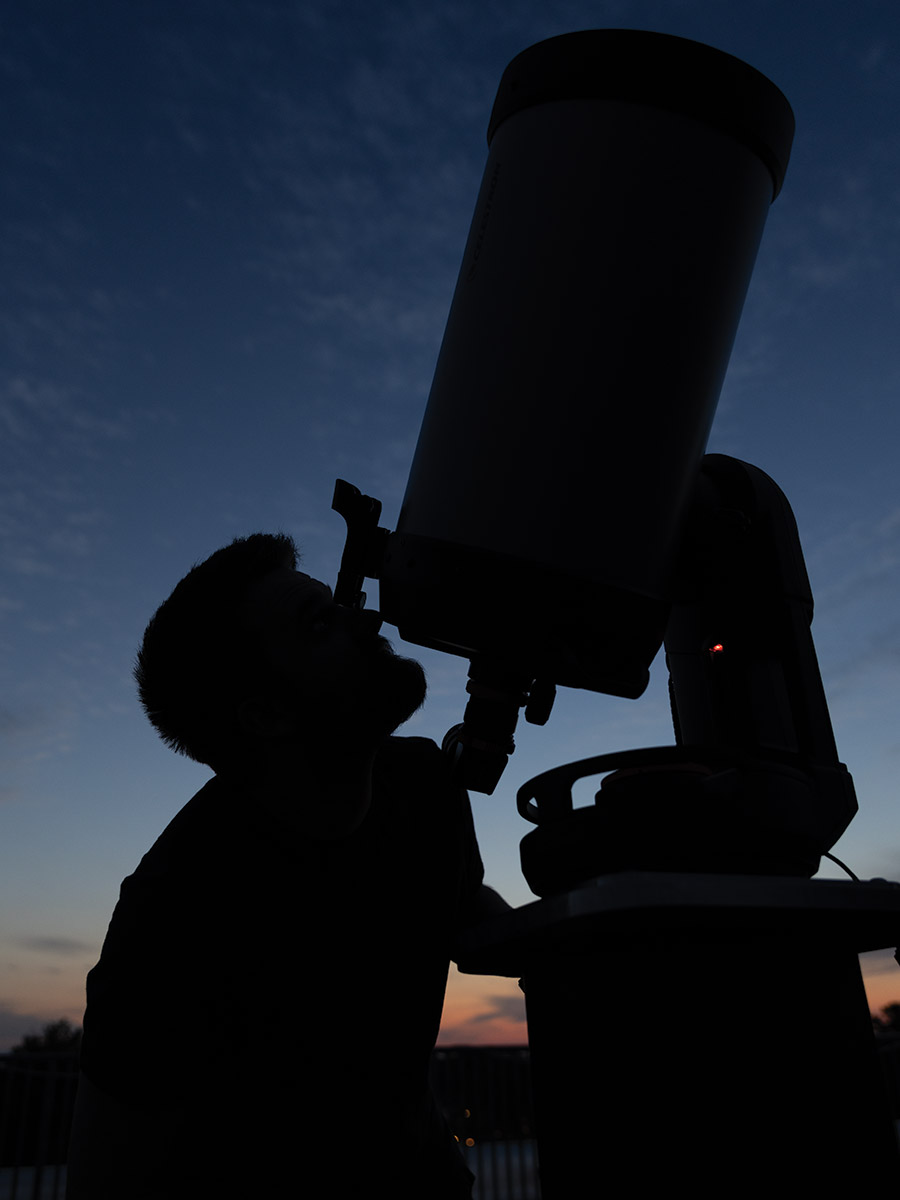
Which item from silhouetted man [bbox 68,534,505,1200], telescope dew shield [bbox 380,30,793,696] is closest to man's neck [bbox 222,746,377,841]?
silhouetted man [bbox 68,534,505,1200]

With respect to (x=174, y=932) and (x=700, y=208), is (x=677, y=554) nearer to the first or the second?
(x=700, y=208)

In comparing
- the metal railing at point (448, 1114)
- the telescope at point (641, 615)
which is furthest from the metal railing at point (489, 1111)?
the telescope at point (641, 615)

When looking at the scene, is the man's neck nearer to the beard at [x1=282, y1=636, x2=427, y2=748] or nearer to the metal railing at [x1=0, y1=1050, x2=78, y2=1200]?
the beard at [x1=282, y1=636, x2=427, y2=748]

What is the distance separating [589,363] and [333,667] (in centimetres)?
95

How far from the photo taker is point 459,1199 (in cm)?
157

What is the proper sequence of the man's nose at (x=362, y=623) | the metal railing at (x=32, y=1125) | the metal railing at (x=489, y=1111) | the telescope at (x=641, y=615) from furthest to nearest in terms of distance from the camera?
the metal railing at (x=489, y=1111)
the metal railing at (x=32, y=1125)
the man's nose at (x=362, y=623)
the telescope at (x=641, y=615)

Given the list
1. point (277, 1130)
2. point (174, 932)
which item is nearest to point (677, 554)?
point (174, 932)

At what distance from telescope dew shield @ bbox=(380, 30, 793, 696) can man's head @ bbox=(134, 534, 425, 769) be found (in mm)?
601

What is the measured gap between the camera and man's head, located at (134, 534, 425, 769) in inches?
71.6

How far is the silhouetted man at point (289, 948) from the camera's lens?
4.44 ft

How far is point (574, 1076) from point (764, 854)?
1.16 ft

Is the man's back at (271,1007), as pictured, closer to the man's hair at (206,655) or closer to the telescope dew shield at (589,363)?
the man's hair at (206,655)

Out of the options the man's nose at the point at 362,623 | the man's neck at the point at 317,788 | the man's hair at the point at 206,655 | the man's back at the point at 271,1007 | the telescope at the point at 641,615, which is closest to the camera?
Result: the telescope at the point at 641,615

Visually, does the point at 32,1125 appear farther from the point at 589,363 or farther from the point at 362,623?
the point at 589,363
